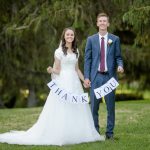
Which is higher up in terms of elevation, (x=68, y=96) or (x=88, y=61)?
(x=88, y=61)

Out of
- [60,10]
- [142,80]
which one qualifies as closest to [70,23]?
[60,10]

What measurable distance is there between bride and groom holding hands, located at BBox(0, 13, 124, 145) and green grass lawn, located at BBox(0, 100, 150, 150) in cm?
29

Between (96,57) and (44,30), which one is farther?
(44,30)

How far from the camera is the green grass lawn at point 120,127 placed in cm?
797

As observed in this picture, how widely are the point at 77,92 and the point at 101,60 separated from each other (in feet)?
2.13

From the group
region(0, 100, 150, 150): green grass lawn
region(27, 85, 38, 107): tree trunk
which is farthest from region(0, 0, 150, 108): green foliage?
region(0, 100, 150, 150): green grass lawn

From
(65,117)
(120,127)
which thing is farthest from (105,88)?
(120,127)

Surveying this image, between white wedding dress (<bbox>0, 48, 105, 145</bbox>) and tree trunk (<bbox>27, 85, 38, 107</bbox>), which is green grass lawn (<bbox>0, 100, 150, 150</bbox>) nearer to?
white wedding dress (<bbox>0, 48, 105, 145</bbox>)

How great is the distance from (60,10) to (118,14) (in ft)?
6.02

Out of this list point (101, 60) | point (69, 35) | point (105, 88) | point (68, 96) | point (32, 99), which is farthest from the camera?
point (32, 99)

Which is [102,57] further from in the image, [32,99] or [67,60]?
[32,99]

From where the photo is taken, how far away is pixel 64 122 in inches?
332

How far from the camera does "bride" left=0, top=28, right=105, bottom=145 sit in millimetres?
8391

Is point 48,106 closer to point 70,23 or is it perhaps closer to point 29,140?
point 29,140
